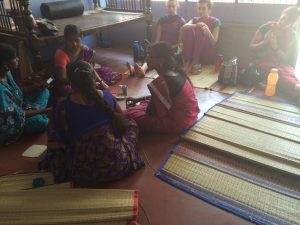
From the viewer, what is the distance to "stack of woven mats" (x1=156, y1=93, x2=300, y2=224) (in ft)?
5.53

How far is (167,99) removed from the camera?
2223mm

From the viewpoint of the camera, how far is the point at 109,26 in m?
3.79

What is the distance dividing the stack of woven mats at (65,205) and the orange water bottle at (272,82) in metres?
2.00

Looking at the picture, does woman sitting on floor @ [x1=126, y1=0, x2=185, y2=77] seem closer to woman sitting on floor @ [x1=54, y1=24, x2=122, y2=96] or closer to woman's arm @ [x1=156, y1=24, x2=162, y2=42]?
woman's arm @ [x1=156, y1=24, x2=162, y2=42]

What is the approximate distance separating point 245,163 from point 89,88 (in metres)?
1.20

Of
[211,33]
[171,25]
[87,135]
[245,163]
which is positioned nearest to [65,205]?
[87,135]

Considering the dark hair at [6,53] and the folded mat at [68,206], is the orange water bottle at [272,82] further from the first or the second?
the dark hair at [6,53]

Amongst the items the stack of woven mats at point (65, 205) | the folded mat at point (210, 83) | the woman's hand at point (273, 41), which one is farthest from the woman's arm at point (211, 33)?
the stack of woven mats at point (65, 205)

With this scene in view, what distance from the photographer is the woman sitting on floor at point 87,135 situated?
5.53ft

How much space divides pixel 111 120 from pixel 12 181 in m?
0.80

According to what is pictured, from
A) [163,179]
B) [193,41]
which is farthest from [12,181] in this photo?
[193,41]

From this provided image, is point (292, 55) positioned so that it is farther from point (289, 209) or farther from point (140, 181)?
point (140, 181)

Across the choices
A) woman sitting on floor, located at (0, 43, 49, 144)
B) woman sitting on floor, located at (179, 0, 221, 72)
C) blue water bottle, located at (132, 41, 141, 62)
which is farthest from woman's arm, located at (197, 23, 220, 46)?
woman sitting on floor, located at (0, 43, 49, 144)

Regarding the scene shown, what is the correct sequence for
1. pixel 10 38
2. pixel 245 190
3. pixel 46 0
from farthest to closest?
pixel 46 0
pixel 10 38
pixel 245 190
